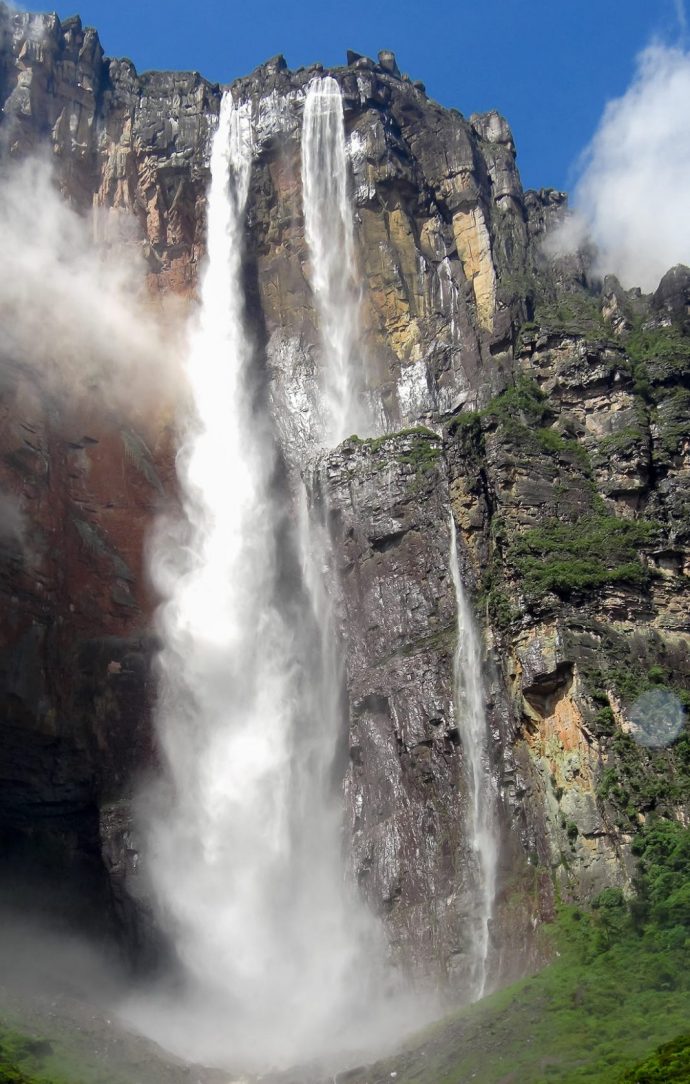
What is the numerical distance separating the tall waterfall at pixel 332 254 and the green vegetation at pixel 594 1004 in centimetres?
2705

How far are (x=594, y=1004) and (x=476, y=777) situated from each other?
10030 millimetres

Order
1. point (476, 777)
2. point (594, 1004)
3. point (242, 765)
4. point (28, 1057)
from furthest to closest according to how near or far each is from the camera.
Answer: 1. point (242, 765)
2. point (476, 777)
3. point (28, 1057)
4. point (594, 1004)

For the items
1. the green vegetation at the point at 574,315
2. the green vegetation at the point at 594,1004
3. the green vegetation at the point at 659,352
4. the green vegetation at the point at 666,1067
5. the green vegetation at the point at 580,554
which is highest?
the green vegetation at the point at 574,315

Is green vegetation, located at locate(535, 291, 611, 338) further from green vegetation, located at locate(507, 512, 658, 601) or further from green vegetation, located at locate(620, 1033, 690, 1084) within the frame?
green vegetation, located at locate(620, 1033, 690, 1084)

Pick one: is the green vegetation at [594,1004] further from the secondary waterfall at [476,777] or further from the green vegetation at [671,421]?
the green vegetation at [671,421]

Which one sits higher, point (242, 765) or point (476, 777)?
point (242, 765)

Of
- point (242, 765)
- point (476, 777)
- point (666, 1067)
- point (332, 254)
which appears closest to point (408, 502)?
point (476, 777)

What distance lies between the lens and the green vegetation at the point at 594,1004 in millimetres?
23750

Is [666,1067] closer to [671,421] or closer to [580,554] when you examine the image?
[580,554]

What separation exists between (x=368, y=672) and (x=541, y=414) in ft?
→ 39.8

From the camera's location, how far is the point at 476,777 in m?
35.0

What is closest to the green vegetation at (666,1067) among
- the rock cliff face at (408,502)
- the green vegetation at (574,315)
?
the rock cliff face at (408,502)

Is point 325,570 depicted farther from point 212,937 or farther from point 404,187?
point 404,187

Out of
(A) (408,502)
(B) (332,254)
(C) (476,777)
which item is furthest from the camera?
(B) (332,254)
